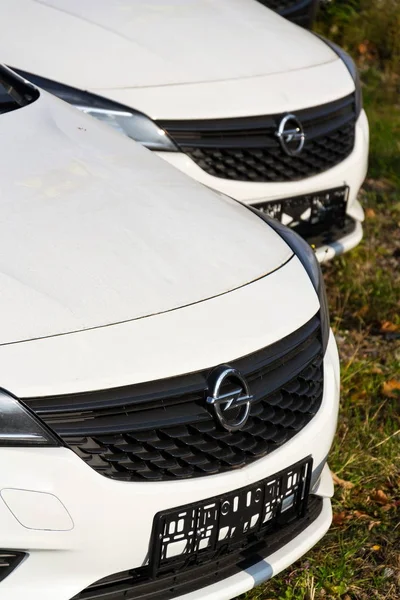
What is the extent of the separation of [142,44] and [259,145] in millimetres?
617

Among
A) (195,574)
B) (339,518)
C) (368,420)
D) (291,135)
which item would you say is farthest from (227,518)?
(291,135)

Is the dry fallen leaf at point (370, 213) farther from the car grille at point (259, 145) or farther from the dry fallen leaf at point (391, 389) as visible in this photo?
the dry fallen leaf at point (391, 389)

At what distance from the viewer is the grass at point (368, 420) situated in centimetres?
305

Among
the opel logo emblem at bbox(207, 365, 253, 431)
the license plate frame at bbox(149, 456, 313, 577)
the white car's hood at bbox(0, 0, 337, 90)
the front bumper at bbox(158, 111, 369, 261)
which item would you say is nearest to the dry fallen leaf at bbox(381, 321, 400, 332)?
the front bumper at bbox(158, 111, 369, 261)

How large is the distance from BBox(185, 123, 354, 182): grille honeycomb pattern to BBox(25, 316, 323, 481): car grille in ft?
5.20

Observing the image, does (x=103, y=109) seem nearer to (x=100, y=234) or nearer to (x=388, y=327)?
(x=100, y=234)

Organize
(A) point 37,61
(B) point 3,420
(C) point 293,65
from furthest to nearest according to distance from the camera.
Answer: (C) point 293,65
(A) point 37,61
(B) point 3,420

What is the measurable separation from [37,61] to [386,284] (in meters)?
1.98

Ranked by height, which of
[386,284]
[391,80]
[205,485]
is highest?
[205,485]

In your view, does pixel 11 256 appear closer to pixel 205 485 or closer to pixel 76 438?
pixel 76 438

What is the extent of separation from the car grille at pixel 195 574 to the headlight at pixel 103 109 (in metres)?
1.74

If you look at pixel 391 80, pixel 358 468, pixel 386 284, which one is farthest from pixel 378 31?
pixel 358 468

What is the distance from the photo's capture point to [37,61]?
13.1 ft

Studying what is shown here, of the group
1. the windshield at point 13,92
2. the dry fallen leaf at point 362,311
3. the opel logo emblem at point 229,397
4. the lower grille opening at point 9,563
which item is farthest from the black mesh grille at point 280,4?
the lower grille opening at point 9,563
